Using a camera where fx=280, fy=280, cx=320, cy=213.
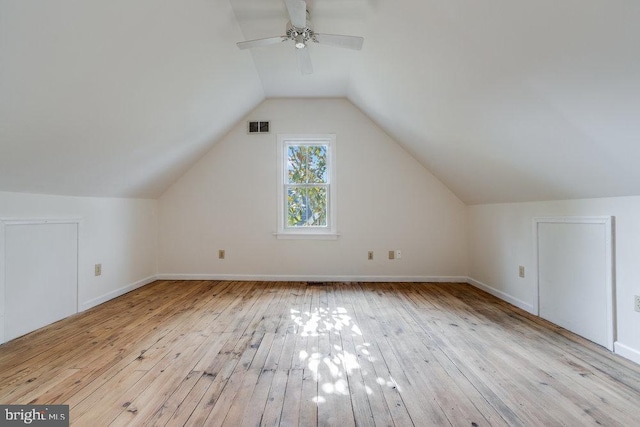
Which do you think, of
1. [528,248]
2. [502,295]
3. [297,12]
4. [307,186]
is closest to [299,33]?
[297,12]

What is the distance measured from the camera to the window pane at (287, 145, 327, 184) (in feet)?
13.3

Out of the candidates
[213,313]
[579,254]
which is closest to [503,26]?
[579,254]

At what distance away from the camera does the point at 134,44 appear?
178cm

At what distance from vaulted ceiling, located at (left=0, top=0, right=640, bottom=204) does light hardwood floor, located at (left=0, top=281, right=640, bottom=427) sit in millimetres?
1215

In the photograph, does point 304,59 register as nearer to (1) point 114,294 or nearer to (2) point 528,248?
(2) point 528,248

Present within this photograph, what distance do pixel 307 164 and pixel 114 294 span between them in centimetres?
283

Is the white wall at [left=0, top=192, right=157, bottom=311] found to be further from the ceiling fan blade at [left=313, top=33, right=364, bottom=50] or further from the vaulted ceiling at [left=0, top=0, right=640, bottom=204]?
the ceiling fan blade at [left=313, top=33, right=364, bottom=50]

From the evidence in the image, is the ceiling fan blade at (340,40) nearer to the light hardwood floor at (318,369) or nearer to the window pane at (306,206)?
the window pane at (306,206)

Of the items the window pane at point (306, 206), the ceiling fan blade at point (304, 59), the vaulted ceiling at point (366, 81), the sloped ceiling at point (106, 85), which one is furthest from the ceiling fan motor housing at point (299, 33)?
the window pane at point (306, 206)

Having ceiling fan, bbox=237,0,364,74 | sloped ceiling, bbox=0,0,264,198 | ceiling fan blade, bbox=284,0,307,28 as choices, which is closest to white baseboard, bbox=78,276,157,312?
sloped ceiling, bbox=0,0,264,198

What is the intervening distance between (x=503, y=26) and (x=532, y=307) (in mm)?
2495

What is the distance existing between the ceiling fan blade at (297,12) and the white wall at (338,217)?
1.99 m

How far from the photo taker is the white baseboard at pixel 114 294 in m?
2.79

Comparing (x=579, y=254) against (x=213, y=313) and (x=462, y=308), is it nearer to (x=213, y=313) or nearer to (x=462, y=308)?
(x=462, y=308)
